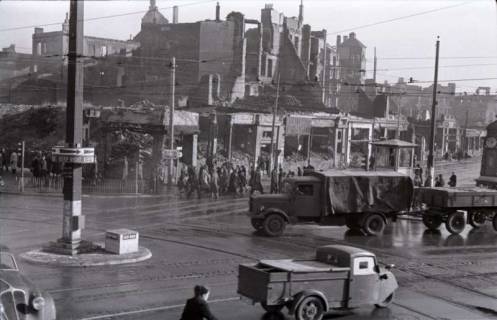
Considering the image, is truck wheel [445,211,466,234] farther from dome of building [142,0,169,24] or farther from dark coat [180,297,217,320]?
dome of building [142,0,169,24]

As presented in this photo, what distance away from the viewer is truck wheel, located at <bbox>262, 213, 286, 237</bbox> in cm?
2194

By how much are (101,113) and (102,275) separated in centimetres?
2902

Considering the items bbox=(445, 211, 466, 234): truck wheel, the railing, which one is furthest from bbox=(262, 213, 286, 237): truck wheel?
the railing

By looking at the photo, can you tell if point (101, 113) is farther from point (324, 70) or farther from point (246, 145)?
point (324, 70)

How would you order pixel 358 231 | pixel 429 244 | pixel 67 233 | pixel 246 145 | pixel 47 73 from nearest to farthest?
pixel 67 233 < pixel 429 244 < pixel 358 231 < pixel 246 145 < pixel 47 73

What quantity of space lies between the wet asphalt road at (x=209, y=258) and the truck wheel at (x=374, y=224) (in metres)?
0.38

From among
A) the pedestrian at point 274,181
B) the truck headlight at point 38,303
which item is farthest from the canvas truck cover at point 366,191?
the truck headlight at point 38,303

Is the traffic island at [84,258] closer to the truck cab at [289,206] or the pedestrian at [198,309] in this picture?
the truck cab at [289,206]

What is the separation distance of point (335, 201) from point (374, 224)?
1.92m

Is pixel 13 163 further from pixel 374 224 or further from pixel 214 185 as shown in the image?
pixel 374 224

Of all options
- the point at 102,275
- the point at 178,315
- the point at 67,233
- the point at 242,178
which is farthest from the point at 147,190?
the point at 178,315

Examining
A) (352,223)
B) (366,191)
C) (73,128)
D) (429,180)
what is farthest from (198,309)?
(429,180)

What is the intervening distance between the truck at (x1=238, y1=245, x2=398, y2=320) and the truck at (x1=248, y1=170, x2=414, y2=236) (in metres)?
9.09

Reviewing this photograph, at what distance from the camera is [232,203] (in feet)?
103
